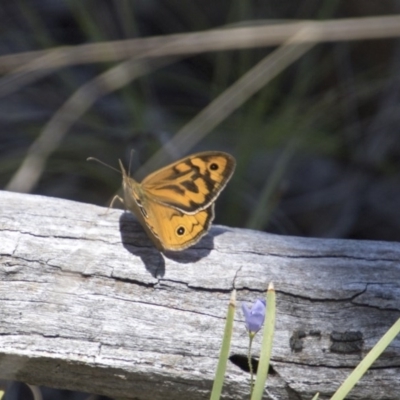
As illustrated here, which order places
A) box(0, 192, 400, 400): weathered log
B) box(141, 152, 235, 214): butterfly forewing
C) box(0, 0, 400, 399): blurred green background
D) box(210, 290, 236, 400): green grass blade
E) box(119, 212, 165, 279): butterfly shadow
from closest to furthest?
box(210, 290, 236, 400): green grass blade
box(0, 192, 400, 400): weathered log
box(119, 212, 165, 279): butterfly shadow
box(141, 152, 235, 214): butterfly forewing
box(0, 0, 400, 399): blurred green background

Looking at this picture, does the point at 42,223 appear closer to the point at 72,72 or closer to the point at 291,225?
the point at 291,225

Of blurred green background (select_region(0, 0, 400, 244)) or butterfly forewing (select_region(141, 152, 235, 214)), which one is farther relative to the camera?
blurred green background (select_region(0, 0, 400, 244))

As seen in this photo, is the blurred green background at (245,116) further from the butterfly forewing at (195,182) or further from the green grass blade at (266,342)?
the green grass blade at (266,342)

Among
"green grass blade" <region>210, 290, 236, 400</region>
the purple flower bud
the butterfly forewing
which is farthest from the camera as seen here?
the butterfly forewing

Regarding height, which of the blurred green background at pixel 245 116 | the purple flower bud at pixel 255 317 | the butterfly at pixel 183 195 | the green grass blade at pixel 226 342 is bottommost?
the green grass blade at pixel 226 342

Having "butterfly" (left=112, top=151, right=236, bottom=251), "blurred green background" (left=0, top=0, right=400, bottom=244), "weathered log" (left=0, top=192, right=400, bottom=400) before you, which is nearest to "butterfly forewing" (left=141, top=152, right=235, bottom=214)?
"butterfly" (left=112, top=151, right=236, bottom=251)

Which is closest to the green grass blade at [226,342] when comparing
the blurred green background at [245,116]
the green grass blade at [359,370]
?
the green grass blade at [359,370]

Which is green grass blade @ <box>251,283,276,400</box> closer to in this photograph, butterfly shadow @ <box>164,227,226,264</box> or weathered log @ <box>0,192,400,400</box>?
weathered log @ <box>0,192,400,400</box>
